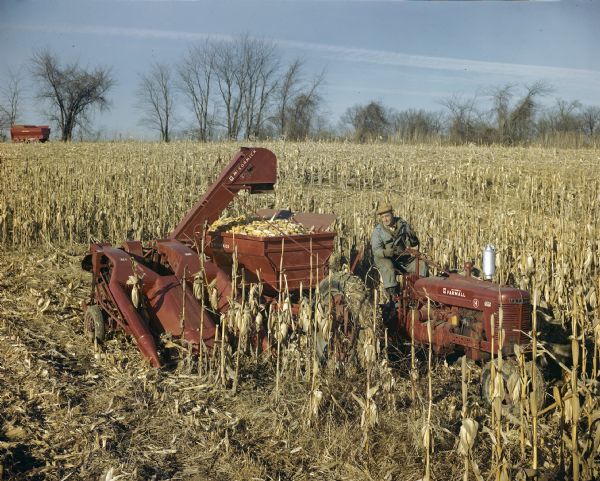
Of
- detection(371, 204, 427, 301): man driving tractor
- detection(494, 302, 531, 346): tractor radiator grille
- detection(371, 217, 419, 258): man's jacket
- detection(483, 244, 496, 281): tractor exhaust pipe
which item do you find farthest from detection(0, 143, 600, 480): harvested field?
detection(371, 217, 419, 258): man's jacket

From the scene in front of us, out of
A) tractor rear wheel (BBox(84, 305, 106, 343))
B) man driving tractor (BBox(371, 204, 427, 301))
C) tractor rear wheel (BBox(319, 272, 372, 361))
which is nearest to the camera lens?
tractor rear wheel (BBox(319, 272, 372, 361))

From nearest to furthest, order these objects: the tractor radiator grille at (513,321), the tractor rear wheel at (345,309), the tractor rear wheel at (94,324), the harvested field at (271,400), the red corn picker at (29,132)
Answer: the harvested field at (271,400) → the tractor radiator grille at (513,321) → the tractor rear wheel at (345,309) → the tractor rear wheel at (94,324) → the red corn picker at (29,132)

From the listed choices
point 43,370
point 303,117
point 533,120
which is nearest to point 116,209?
point 43,370

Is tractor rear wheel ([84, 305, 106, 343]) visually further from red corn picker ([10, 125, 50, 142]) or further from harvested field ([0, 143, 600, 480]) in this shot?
red corn picker ([10, 125, 50, 142])

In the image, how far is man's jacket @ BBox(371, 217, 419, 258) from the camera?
7059mm

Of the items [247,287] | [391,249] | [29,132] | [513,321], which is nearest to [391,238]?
[391,249]

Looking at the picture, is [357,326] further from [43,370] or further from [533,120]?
[533,120]

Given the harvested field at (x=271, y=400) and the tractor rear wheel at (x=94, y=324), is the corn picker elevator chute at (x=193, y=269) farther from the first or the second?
the harvested field at (x=271, y=400)

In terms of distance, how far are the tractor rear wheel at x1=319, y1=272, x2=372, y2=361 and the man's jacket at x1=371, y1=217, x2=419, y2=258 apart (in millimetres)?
454

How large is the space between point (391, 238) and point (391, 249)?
0.15 m

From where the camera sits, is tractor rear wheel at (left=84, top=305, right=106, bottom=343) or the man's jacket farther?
the man's jacket

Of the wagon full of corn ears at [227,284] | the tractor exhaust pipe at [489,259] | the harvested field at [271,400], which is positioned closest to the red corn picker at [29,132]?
the harvested field at [271,400]

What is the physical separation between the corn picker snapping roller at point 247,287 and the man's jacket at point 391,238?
20.0 inches

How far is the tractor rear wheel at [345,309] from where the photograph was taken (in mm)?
5688
